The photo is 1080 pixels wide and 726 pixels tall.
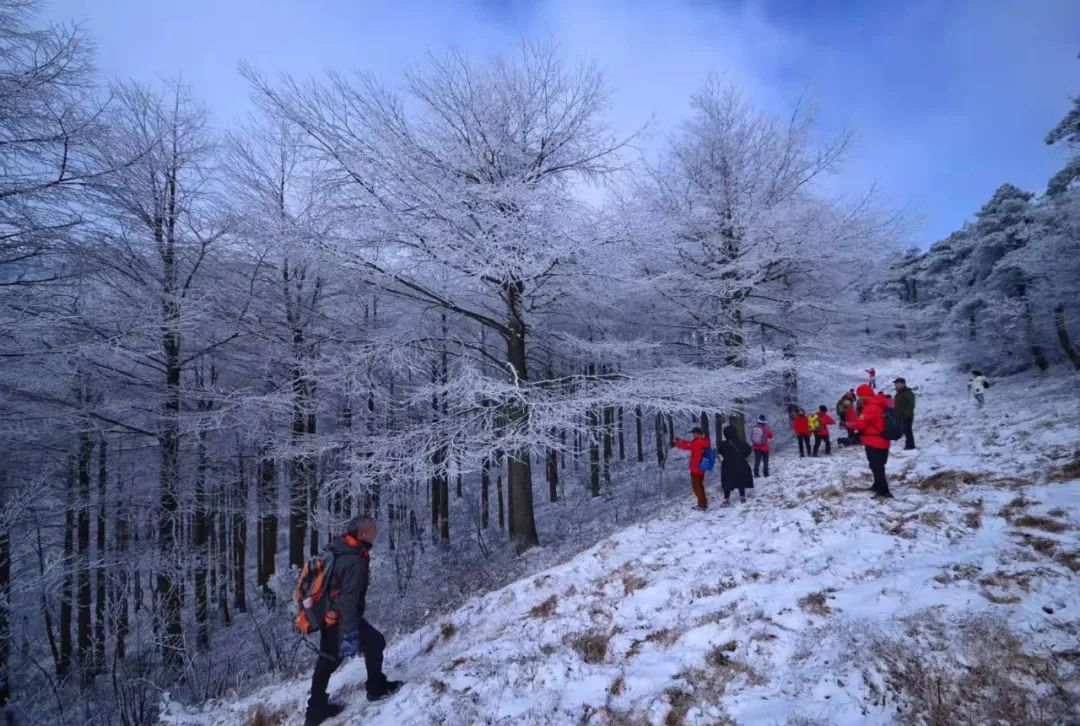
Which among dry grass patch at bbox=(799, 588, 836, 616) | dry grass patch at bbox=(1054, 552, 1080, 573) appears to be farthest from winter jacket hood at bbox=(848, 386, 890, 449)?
dry grass patch at bbox=(799, 588, 836, 616)

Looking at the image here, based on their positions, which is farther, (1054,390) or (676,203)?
(1054,390)

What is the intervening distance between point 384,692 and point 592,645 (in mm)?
2070

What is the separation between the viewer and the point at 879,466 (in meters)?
7.01

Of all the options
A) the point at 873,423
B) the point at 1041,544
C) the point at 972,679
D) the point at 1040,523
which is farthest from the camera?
the point at 873,423

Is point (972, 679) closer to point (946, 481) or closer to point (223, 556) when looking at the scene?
point (946, 481)

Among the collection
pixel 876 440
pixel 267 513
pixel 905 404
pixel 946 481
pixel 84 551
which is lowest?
pixel 84 551

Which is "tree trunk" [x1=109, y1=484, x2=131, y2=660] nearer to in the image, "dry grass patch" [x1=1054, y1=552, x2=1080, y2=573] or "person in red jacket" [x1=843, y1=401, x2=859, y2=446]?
"dry grass patch" [x1=1054, y1=552, x2=1080, y2=573]

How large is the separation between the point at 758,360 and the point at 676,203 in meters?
4.90

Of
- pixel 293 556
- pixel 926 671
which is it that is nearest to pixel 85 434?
pixel 293 556

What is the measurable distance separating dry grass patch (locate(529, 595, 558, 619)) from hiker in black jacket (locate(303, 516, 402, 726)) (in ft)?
6.28

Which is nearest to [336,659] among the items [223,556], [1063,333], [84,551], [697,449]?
[697,449]

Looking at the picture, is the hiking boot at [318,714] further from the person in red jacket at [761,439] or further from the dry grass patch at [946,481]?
the person in red jacket at [761,439]

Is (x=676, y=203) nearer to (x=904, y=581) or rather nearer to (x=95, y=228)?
(x=904, y=581)

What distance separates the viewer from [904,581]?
429 cm
